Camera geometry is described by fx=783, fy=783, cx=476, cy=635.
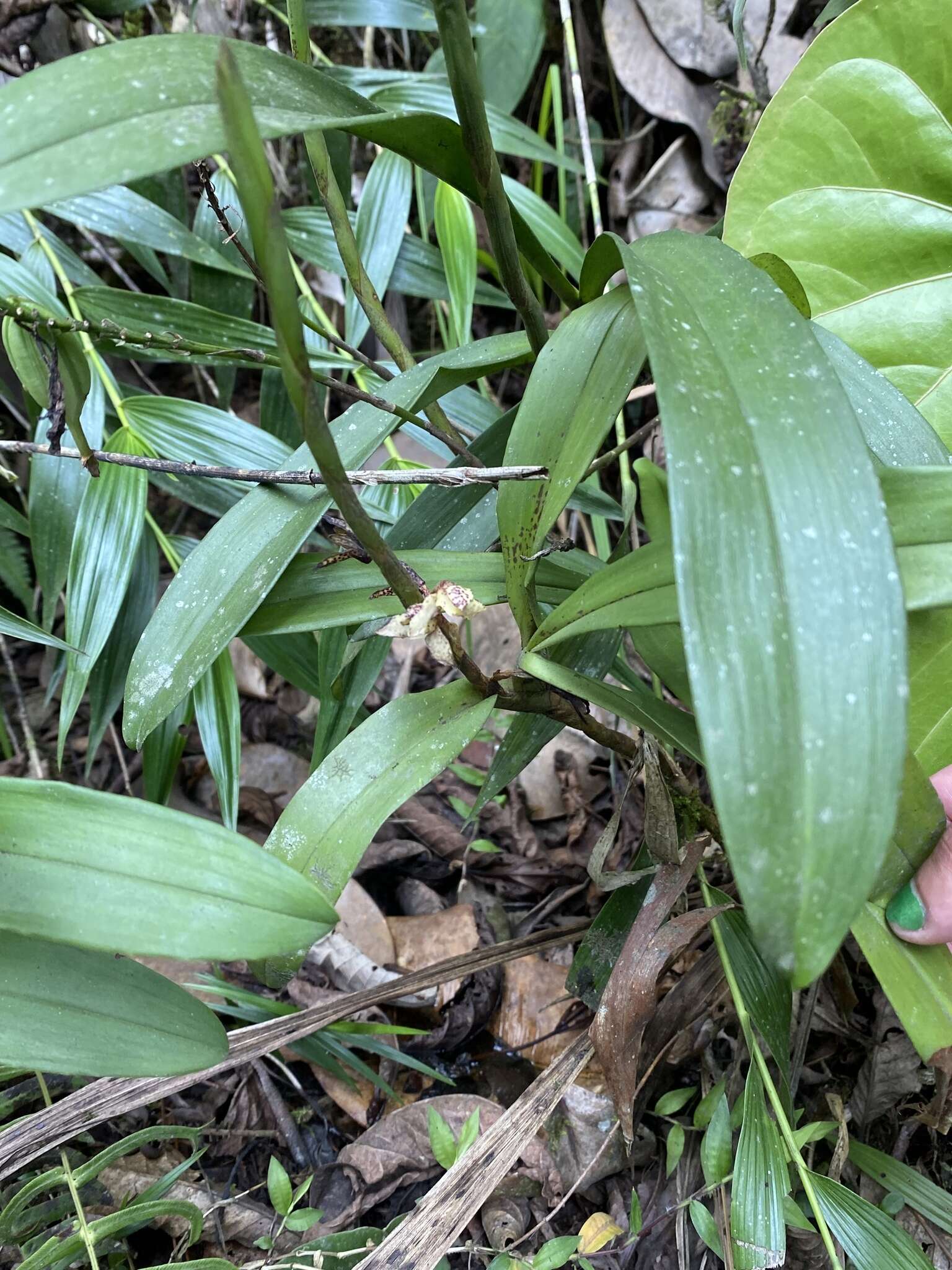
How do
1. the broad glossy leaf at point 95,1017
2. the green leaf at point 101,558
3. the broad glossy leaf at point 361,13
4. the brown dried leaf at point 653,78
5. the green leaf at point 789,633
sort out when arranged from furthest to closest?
the brown dried leaf at point 653,78 → the broad glossy leaf at point 361,13 → the green leaf at point 101,558 → the broad glossy leaf at point 95,1017 → the green leaf at point 789,633

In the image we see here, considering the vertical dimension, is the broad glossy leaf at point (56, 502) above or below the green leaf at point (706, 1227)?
above

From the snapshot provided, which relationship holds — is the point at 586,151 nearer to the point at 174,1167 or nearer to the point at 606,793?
the point at 606,793

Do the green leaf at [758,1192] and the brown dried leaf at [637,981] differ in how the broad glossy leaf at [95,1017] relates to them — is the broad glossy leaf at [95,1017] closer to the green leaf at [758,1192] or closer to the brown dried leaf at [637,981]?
the brown dried leaf at [637,981]

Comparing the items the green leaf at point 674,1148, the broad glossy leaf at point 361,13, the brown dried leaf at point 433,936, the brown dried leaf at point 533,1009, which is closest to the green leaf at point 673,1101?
the green leaf at point 674,1148

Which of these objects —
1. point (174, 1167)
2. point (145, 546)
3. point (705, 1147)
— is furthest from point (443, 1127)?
point (145, 546)

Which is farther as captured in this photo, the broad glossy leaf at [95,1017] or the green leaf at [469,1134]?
the green leaf at [469,1134]

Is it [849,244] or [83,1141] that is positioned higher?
[849,244]
